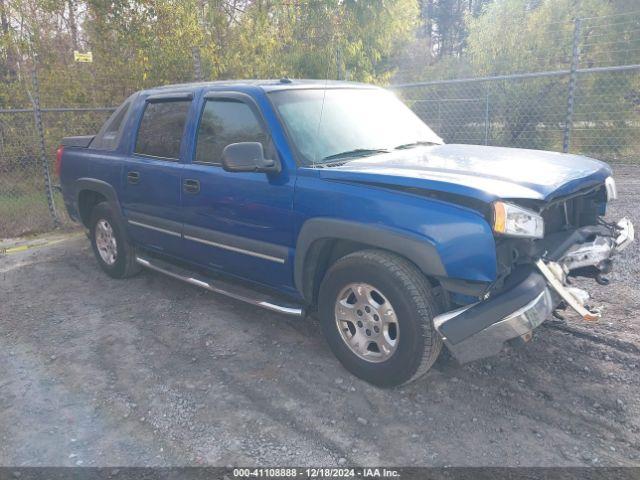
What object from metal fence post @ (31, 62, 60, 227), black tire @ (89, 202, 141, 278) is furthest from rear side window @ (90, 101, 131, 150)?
metal fence post @ (31, 62, 60, 227)

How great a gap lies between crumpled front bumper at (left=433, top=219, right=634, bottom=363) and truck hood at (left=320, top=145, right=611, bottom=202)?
1.47 ft

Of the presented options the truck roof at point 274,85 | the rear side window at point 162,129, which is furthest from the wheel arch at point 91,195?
the truck roof at point 274,85

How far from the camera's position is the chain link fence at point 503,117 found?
28.2 feet

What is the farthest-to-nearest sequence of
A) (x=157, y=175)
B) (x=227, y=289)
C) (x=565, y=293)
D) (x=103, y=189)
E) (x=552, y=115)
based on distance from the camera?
(x=552, y=115), (x=103, y=189), (x=157, y=175), (x=227, y=289), (x=565, y=293)

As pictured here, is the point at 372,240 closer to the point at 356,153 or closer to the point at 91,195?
the point at 356,153

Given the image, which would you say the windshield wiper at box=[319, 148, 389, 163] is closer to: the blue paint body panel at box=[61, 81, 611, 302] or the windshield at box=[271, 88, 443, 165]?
the windshield at box=[271, 88, 443, 165]

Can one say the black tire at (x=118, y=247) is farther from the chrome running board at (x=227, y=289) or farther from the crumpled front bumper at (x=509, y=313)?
the crumpled front bumper at (x=509, y=313)

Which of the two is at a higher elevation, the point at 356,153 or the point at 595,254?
the point at 356,153

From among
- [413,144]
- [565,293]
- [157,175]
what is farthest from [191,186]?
[565,293]

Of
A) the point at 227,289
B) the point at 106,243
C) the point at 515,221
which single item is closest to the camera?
the point at 515,221

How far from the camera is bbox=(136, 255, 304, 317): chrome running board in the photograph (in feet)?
12.2

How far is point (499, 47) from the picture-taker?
13.7 m

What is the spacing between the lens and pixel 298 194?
3.50m

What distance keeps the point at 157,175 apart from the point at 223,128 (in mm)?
810
